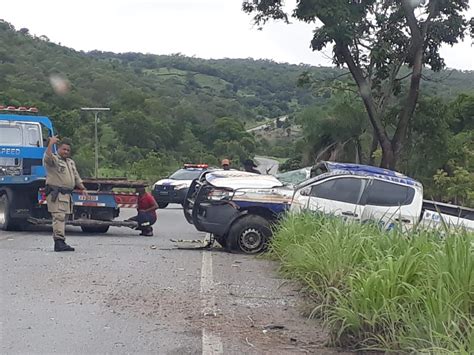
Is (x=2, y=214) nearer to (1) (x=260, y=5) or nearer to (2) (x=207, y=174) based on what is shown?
(2) (x=207, y=174)

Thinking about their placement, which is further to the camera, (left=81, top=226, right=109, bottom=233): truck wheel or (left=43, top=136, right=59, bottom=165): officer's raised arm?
(left=81, top=226, right=109, bottom=233): truck wheel

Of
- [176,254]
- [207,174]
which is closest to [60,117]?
[207,174]

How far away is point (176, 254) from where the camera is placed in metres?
13.0

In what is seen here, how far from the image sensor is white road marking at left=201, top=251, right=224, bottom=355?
6.63 meters

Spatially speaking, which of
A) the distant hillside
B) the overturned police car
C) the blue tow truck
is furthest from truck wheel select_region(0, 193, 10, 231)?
the distant hillside

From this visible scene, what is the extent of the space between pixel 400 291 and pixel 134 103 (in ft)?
182

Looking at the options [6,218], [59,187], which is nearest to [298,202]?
[59,187]

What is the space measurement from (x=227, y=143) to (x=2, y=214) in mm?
43631

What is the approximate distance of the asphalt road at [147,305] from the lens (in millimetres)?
6762

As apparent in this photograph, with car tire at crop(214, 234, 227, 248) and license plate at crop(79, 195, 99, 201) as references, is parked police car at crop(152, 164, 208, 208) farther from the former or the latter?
car tire at crop(214, 234, 227, 248)

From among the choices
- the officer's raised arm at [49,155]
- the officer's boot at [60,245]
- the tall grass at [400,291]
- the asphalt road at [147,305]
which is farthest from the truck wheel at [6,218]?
the tall grass at [400,291]

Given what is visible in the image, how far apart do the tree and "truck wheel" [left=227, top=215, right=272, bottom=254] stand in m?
12.5

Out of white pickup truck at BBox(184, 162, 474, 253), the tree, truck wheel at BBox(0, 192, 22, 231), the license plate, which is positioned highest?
the tree

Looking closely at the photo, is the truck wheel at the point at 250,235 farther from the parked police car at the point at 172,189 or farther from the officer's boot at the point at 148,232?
the parked police car at the point at 172,189
